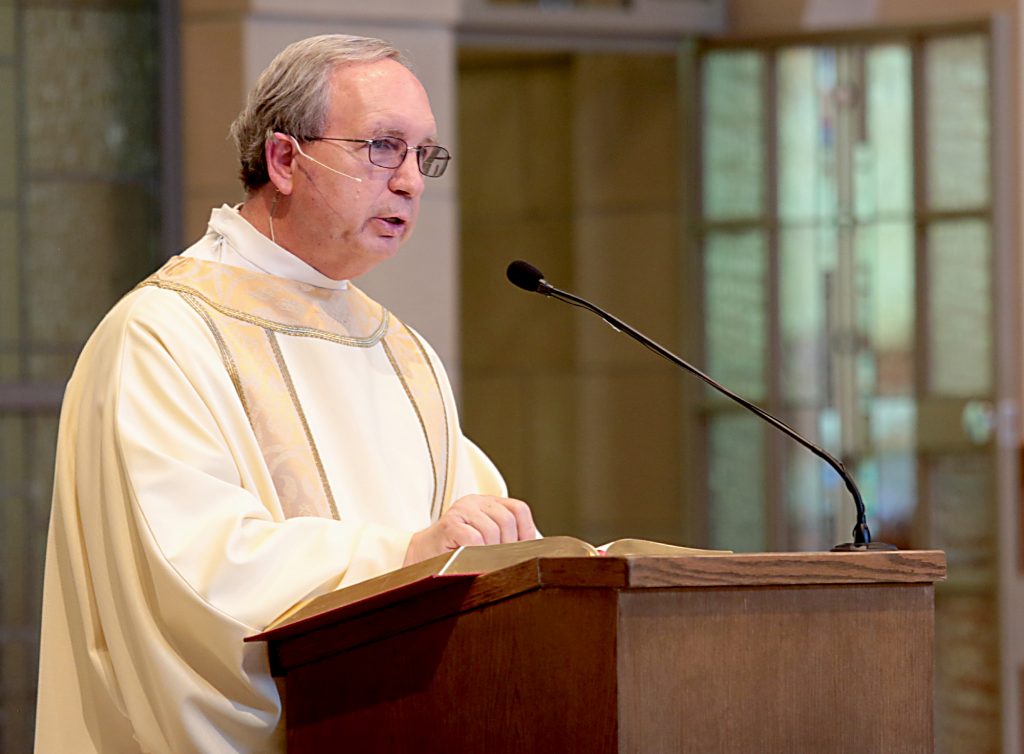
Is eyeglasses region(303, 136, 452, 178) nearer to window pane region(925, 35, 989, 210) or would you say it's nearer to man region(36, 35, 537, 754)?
man region(36, 35, 537, 754)

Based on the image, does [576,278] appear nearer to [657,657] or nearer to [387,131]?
[387,131]

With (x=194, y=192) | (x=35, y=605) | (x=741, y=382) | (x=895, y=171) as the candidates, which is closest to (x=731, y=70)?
(x=895, y=171)

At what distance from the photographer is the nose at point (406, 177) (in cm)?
259

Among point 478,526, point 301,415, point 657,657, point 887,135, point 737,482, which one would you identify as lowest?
point 737,482

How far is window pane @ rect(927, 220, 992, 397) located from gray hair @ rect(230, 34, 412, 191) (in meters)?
4.16

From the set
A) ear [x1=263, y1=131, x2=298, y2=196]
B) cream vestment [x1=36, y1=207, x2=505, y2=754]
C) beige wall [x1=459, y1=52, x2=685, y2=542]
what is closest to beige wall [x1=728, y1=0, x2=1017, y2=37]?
beige wall [x1=459, y1=52, x2=685, y2=542]

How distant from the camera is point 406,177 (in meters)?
2.60

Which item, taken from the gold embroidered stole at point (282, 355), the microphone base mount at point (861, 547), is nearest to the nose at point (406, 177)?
the gold embroidered stole at point (282, 355)

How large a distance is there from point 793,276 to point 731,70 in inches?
35.3

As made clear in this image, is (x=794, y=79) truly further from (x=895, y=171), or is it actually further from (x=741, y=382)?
(x=741, y=382)

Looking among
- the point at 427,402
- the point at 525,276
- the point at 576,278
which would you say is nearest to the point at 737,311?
the point at 576,278

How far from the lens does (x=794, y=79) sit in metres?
6.81

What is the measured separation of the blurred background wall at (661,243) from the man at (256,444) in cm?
309

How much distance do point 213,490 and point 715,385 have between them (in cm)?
69
